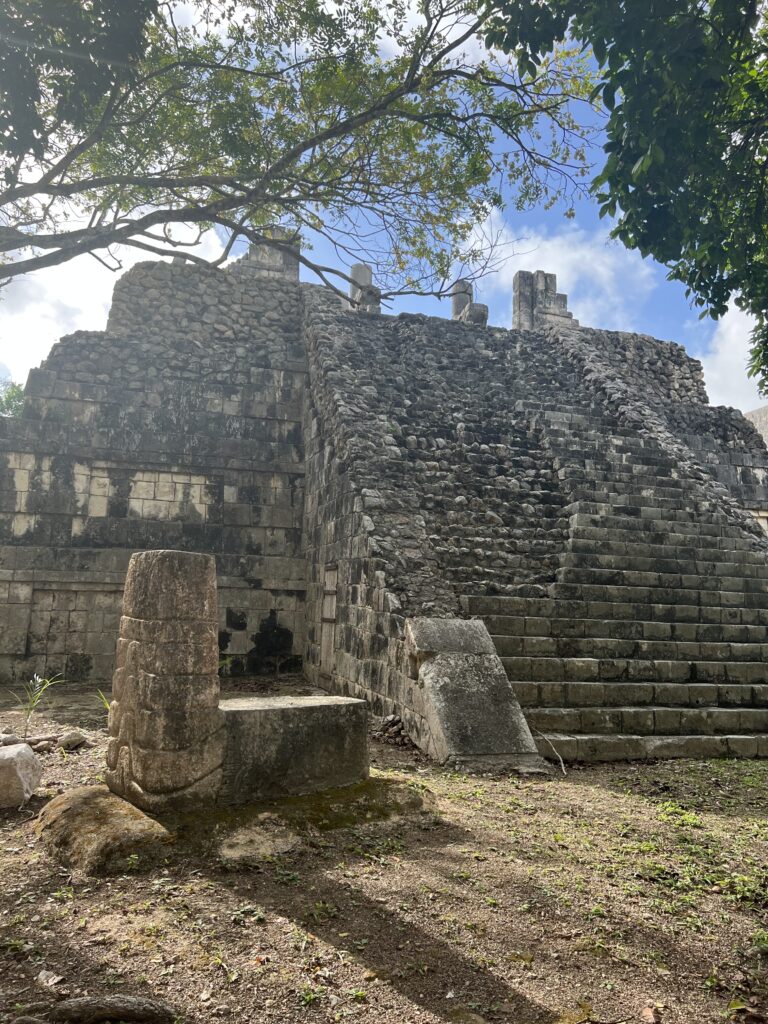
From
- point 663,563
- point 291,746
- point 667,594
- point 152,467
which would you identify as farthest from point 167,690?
point 152,467

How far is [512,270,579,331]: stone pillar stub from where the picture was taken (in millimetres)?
18766

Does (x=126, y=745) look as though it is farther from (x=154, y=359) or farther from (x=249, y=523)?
(x=154, y=359)

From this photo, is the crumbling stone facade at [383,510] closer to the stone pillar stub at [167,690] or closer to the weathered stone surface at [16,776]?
the stone pillar stub at [167,690]

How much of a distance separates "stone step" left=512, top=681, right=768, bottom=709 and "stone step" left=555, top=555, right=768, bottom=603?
1.51 m

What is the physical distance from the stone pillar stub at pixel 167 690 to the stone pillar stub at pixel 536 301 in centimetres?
1566

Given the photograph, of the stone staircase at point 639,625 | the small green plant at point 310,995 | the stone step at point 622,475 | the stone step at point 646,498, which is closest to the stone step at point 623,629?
the stone staircase at point 639,625

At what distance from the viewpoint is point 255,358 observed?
12594mm

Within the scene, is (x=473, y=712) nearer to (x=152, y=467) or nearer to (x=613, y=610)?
(x=613, y=610)

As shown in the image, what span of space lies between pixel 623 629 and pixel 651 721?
4.19 feet

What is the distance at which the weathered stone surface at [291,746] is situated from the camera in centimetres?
469

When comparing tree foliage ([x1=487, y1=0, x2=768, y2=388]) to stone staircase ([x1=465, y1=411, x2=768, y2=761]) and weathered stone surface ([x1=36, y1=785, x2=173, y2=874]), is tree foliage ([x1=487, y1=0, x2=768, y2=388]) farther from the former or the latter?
weathered stone surface ([x1=36, y1=785, x2=173, y2=874])

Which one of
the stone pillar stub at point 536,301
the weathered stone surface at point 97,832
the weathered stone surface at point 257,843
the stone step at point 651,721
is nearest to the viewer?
the weathered stone surface at point 97,832

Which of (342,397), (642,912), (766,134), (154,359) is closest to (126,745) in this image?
(642,912)

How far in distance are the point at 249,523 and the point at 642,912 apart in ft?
29.4
